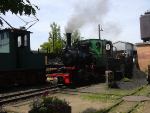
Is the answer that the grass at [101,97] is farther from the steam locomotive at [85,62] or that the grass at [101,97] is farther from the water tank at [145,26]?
the water tank at [145,26]

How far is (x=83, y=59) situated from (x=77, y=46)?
113 centimetres

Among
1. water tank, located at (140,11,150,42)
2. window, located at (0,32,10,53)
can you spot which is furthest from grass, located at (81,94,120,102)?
water tank, located at (140,11,150,42)

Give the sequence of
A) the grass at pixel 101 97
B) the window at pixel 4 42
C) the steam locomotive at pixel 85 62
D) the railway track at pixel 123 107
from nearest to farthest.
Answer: the railway track at pixel 123 107 < the grass at pixel 101 97 < the steam locomotive at pixel 85 62 < the window at pixel 4 42

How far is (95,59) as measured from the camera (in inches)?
817

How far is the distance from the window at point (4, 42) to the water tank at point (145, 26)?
41.9 m

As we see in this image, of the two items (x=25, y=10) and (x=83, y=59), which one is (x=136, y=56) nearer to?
(x=83, y=59)

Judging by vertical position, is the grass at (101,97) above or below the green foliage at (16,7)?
below

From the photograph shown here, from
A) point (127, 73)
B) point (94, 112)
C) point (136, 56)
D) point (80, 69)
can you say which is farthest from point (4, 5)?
point (136, 56)

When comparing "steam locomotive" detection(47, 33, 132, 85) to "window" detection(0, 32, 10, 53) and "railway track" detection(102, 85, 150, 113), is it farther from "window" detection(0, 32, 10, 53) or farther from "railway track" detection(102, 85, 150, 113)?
"railway track" detection(102, 85, 150, 113)

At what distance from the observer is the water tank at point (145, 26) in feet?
191

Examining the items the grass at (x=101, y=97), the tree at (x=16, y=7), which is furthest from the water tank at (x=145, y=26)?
the tree at (x=16, y=7)

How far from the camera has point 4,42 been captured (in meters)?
19.3

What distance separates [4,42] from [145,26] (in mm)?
44391

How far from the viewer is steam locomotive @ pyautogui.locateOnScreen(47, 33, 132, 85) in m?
18.5
